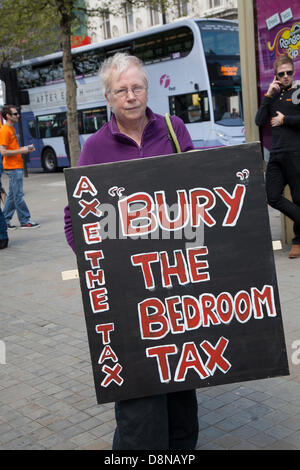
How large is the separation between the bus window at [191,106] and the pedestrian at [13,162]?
7830 mm

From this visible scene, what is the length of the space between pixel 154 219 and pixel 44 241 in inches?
263

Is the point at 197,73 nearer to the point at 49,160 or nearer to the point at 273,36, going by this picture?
the point at 49,160

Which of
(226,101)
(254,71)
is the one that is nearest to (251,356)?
(254,71)

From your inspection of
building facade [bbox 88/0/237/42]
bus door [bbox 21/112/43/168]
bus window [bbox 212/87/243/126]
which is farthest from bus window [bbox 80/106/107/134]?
building facade [bbox 88/0/237/42]

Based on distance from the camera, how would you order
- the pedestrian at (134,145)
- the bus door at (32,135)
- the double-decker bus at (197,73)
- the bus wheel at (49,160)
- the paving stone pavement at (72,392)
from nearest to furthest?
the pedestrian at (134,145)
the paving stone pavement at (72,392)
the double-decker bus at (197,73)
the bus wheel at (49,160)
the bus door at (32,135)

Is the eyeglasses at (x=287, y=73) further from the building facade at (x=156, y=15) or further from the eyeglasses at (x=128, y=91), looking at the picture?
the building facade at (x=156, y=15)

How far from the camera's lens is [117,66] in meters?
2.65

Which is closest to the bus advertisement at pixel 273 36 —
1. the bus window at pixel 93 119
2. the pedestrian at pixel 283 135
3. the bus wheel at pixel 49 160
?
the pedestrian at pixel 283 135

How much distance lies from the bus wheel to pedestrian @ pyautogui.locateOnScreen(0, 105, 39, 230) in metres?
13.3

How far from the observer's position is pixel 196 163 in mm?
2525

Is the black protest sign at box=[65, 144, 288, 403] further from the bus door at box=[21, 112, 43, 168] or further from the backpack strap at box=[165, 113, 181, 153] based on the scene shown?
the bus door at box=[21, 112, 43, 168]

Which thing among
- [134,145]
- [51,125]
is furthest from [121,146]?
[51,125]

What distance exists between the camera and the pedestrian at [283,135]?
603 cm

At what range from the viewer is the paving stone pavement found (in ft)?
10.2
